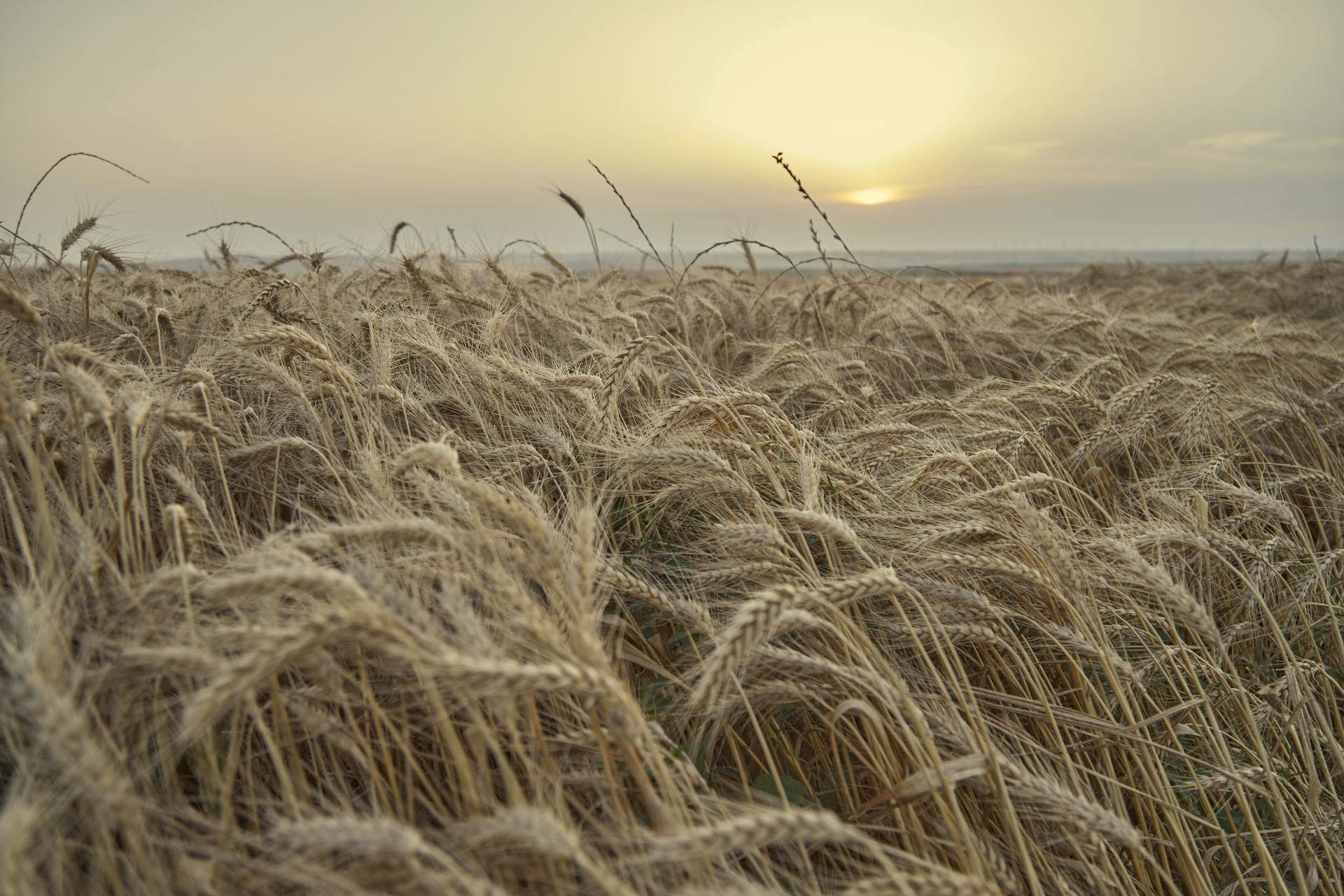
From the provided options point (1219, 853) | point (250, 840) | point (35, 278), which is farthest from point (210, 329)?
point (1219, 853)

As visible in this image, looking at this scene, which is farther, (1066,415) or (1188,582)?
(1066,415)

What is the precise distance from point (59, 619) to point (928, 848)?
1.45 m

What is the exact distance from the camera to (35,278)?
360cm

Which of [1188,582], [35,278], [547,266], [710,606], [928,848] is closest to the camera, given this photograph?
[928,848]

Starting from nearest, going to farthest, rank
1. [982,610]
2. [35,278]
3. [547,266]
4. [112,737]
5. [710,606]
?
[112,737] → [982,610] → [710,606] → [35,278] → [547,266]

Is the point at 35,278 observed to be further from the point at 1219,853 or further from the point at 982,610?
the point at 1219,853

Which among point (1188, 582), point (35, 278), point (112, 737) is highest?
point (35, 278)

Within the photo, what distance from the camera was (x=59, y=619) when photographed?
43.6 inches

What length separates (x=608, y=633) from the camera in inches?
60.2

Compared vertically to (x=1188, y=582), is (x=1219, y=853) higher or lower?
lower

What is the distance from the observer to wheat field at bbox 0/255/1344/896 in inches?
37.4

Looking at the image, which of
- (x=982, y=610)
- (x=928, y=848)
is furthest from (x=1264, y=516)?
(x=928, y=848)

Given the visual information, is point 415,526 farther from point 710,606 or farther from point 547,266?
point 547,266

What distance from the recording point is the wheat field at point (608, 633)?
3.12 ft
